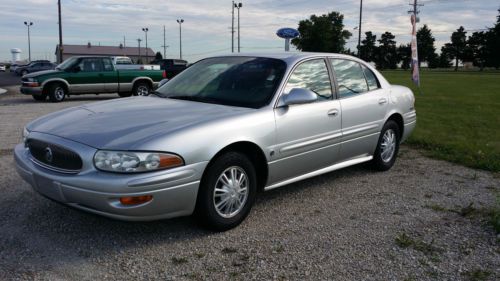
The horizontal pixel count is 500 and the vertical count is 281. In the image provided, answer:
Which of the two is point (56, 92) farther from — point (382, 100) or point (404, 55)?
point (404, 55)

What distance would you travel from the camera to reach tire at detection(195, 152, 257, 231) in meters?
3.74

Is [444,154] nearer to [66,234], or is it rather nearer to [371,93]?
[371,93]

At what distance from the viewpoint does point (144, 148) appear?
3.36 meters

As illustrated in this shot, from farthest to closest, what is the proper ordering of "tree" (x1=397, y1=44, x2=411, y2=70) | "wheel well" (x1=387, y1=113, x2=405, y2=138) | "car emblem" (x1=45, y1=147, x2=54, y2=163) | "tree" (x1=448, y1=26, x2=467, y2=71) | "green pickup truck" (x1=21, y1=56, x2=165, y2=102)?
"tree" (x1=397, y1=44, x2=411, y2=70) → "tree" (x1=448, y1=26, x2=467, y2=71) → "green pickup truck" (x1=21, y1=56, x2=165, y2=102) → "wheel well" (x1=387, y1=113, x2=405, y2=138) → "car emblem" (x1=45, y1=147, x2=54, y2=163)

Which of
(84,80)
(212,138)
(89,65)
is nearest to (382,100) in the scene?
(212,138)

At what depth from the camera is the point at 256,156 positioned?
4.21 meters

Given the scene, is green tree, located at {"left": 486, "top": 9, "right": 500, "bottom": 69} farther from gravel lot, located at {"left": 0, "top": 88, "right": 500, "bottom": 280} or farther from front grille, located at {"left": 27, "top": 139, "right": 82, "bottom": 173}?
front grille, located at {"left": 27, "top": 139, "right": 82, "bottom": 173}

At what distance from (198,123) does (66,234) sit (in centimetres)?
143

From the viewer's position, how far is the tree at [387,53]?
99.9m

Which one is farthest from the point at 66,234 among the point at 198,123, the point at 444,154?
the point at 444,154

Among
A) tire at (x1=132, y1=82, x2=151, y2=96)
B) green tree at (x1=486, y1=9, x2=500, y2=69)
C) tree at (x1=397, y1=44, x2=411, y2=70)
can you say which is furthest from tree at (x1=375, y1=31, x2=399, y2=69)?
tire at (x1=132, y1=82, x2=151, y2=96)

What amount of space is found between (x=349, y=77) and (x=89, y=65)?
12.8m

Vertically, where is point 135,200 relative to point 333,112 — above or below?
below

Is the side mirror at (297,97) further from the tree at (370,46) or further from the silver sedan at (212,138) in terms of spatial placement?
the tree at (370,46)
